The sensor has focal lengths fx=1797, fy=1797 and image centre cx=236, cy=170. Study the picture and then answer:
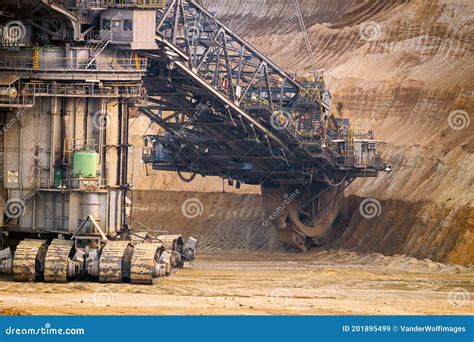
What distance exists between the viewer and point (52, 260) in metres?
66.8

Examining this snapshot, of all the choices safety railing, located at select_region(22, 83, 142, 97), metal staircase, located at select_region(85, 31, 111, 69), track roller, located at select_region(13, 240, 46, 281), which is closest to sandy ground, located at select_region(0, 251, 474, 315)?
track roller, located at select_region(13, 240, 46, 281)

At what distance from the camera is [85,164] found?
2694 inches

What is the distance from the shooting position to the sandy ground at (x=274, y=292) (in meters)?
60.2

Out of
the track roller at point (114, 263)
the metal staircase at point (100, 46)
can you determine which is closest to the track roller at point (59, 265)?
the track roller at point (114, 263)

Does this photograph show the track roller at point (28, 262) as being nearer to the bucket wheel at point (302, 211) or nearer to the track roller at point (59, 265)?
the track roller at point (59, 265)

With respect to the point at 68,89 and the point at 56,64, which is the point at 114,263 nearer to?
the point at 68,89

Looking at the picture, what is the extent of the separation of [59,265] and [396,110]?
39186 millimetres

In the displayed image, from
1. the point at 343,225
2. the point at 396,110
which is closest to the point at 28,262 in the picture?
the point at 343,225

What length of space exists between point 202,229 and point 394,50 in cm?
2303

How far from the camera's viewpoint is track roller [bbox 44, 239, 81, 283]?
66750 millimetres

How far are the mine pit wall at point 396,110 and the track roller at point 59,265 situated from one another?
17.5 meters

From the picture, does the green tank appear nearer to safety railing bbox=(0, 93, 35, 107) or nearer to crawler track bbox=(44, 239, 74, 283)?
safety railing bbox=(0, 93, 35, 107)

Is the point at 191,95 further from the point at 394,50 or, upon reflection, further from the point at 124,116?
the point at 394,50

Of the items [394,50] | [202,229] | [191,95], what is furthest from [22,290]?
[394,50]
